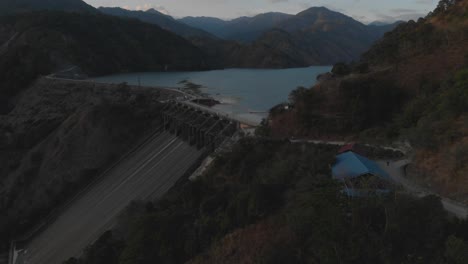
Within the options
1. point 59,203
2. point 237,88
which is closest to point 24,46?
point 237,88

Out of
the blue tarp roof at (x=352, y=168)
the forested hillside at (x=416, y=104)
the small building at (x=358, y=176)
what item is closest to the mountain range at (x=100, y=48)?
the forested hillside at (x=416, y=104)

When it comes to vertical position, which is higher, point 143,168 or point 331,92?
point 331,92

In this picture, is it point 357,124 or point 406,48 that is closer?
point 357,124

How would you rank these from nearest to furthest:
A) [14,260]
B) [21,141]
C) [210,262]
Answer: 1. [210,262]
2. [14,260]
3. [21,141]

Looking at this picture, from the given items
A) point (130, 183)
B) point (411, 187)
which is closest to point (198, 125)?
point (130, 183)

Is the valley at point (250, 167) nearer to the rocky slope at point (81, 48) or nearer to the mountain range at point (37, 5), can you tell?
the rocky slope at point (81, 48)

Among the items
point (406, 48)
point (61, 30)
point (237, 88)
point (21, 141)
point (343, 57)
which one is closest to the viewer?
point (406, 48)

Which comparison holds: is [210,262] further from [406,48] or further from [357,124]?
[406,48]
